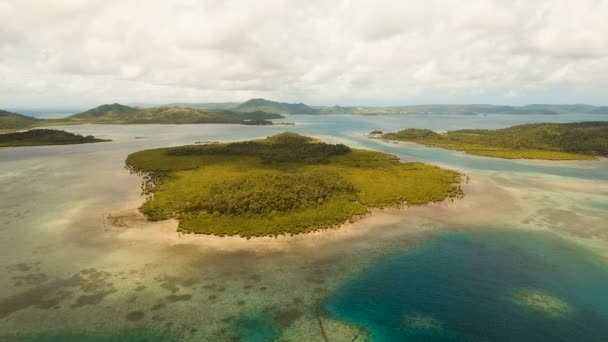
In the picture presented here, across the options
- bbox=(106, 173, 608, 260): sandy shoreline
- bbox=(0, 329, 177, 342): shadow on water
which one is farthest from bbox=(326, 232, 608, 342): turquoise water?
bbox=(0, 329, 177, 342): shadow on water

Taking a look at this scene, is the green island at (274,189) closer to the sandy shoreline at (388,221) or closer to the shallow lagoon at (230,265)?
the sandy shoreline at (388,221)

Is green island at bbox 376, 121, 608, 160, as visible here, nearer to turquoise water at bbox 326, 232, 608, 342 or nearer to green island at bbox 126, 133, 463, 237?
green island at bbox 126, 133, 463, 237

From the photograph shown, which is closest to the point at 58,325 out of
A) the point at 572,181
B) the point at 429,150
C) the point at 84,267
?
the point at 84,267

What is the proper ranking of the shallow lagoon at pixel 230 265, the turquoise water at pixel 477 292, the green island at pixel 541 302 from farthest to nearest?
the green island at pixel 541 302 → the shallow lagoon at pixel 230 265 → the turquoise water at pixel 477 292

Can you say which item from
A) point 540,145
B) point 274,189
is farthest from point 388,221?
point 540,145

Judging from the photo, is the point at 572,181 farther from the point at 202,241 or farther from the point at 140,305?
the point at 140,305

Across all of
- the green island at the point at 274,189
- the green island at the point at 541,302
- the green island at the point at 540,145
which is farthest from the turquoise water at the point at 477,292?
the green island at the point at 540,145
